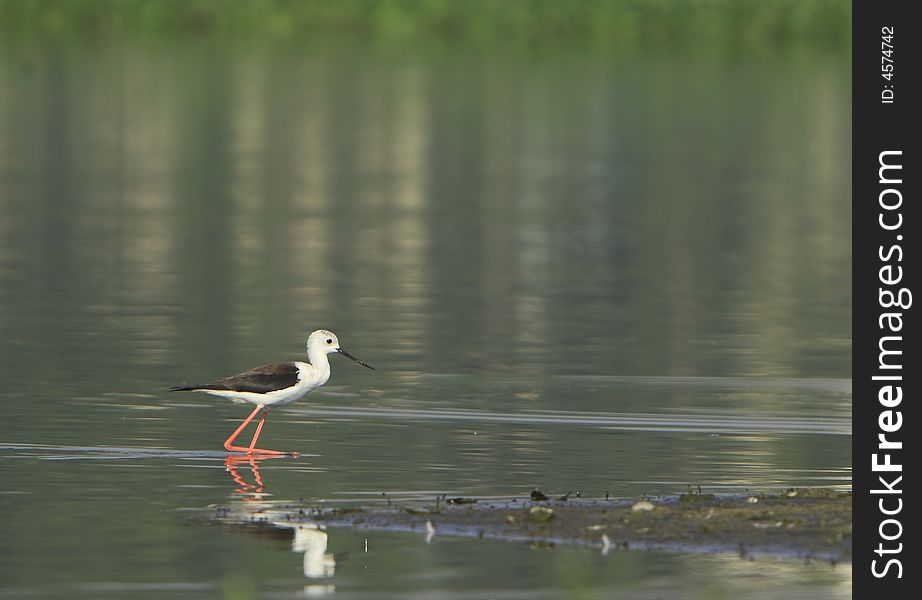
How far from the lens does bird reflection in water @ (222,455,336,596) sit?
12.1m

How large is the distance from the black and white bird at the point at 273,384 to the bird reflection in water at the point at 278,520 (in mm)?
563

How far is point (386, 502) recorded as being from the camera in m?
14.0

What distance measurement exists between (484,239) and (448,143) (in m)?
17.0

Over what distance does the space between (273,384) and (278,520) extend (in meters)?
3.03

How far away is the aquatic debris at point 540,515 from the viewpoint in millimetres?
13070

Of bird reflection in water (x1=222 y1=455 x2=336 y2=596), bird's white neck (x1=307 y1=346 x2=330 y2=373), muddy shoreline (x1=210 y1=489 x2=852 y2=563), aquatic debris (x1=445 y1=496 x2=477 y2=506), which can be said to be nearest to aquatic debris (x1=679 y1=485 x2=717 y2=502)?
muddy shoreline (x1=210 y1=489 x2=852 y2=563)

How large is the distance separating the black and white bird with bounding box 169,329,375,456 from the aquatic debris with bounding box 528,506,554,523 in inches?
129

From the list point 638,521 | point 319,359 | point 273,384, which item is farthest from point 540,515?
point 319,359

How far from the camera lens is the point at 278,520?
1334 centimetres

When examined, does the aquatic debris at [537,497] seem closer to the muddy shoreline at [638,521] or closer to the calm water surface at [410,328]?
the muddy shoreline at [638,521]

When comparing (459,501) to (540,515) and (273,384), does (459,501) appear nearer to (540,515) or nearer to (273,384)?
(540,515)

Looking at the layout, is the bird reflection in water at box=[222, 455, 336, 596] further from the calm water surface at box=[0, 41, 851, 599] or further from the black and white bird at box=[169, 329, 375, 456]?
the black and white bird at box=[169, 329, 375, 456]

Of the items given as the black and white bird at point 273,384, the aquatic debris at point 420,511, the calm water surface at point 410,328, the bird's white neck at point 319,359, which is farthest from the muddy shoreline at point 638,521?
the bird's white neck at point 319,359
